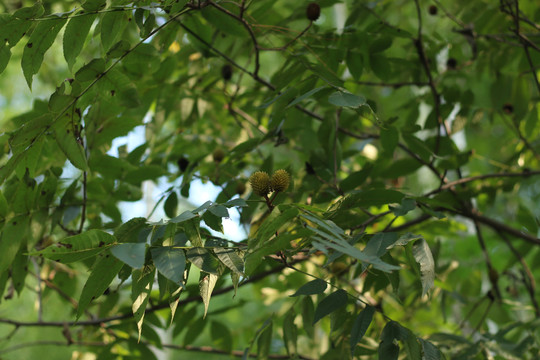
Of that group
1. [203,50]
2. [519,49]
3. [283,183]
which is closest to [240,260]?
[283,183]

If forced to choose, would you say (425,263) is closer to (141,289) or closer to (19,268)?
(141,289)

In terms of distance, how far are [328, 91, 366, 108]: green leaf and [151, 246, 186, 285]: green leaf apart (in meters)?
0.33

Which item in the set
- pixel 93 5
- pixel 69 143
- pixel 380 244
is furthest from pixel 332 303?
pixel 93 5

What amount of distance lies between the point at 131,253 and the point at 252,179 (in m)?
0.31

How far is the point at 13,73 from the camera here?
5.91 meters

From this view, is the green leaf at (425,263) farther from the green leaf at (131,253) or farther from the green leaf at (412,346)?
the green leaf at (131,253)

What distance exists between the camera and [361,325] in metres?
0.85

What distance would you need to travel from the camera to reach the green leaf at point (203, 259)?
2.46ft

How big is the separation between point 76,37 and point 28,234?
50 cm

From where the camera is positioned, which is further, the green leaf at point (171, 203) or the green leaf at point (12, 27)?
the green leaf at point (171, 203)

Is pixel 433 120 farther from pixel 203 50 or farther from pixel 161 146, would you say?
pixel 161 146

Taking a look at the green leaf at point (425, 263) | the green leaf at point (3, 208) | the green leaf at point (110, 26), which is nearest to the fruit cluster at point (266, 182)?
the green leaf at point (425, 263)

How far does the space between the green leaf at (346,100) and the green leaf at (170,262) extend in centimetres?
33

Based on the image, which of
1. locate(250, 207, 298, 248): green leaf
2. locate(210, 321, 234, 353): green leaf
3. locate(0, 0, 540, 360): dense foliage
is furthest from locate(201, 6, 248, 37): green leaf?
locate(210, 321, 234, 353): green leaf
